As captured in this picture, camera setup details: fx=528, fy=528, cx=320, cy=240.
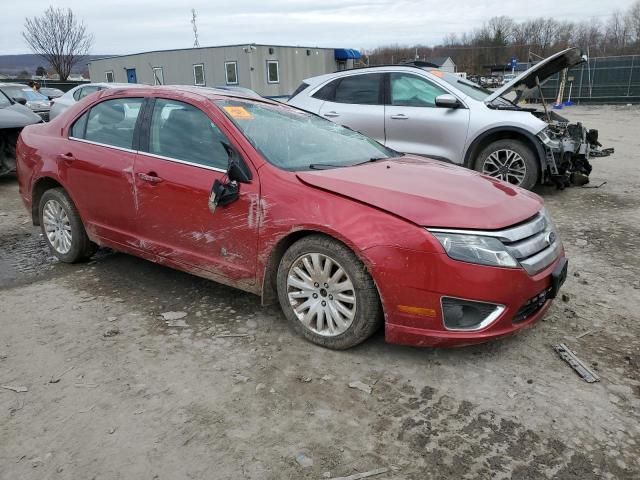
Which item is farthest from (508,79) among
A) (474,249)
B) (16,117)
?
(474,249)

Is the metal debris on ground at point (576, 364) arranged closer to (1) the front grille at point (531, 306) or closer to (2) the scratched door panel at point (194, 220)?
(1) the front grille at point (531, 306)

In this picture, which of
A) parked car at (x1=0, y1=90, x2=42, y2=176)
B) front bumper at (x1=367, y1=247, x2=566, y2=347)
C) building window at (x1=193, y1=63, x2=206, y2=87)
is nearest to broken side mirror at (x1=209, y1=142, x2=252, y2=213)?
front bumper at (x1=367, y1=247, x2=566, y2=347)

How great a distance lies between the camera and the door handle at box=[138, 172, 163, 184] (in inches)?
148

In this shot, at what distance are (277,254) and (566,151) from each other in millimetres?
5212

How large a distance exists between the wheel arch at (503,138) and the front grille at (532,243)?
3673mm

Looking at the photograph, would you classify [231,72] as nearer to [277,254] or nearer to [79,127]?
[79,127]

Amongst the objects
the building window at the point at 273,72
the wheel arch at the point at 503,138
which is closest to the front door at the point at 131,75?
the building window at the point at 273,72

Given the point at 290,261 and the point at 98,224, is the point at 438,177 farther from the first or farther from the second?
the point at 98,224

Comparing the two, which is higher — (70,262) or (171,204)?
(171,204)

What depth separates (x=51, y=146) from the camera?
181 inches

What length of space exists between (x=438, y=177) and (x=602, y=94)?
27707 mm

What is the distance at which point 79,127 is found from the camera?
4480 mm

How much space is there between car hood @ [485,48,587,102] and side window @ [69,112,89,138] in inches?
194

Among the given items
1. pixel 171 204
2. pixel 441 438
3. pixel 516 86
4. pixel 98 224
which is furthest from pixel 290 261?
pixel 516 86
